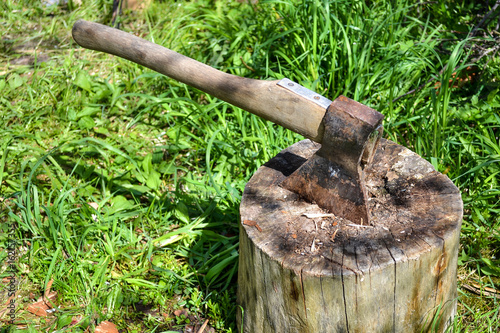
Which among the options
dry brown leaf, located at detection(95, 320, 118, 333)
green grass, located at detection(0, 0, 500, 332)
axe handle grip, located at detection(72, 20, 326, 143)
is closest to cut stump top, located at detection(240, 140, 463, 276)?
axe handle grip, located at detection(72, 20, 326, 143)

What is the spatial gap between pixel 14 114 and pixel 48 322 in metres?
1.92

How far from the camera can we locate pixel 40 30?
15.8ft

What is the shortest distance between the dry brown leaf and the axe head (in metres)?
1.16

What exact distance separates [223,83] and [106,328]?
139 centimetres

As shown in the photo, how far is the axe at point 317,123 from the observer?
6.39 feet

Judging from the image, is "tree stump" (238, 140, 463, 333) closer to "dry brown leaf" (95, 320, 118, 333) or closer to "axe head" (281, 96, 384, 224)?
"axe head" (281, 96, 384, 224)

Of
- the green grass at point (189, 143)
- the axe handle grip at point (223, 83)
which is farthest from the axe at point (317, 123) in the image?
the green grass at point (189, 143)

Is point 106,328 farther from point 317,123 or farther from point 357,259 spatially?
point 317,123

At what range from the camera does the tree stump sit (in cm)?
192

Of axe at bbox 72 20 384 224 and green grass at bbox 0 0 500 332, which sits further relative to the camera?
green grass at bbox 0 0 500 332

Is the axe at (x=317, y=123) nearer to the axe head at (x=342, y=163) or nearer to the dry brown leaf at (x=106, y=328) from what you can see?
the axe head at (x=342, y=163)

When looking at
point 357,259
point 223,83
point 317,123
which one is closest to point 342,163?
point 317,123

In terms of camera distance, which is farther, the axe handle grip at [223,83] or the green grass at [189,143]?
the green grass at [189,143]

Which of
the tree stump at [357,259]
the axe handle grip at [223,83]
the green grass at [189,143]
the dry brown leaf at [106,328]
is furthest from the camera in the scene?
the green grass at [189,143]
